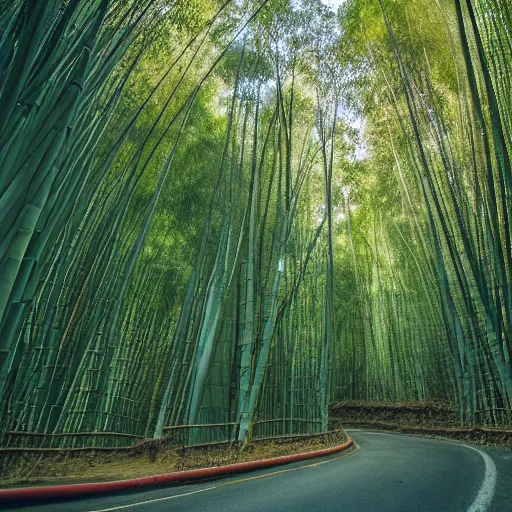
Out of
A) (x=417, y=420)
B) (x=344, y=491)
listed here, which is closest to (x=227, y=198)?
(x=344, y=491)

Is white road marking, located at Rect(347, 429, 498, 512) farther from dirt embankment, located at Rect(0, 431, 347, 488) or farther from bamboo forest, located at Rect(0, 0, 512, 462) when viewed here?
dirt embankment, located at Rect(0, 431, 347, 488)

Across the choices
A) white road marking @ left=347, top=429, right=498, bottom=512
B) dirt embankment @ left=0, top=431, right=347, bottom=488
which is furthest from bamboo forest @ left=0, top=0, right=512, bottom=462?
white road marking @ left=347, top=429, right=498, bottom=512

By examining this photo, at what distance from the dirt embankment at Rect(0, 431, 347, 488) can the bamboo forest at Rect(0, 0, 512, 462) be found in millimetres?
153

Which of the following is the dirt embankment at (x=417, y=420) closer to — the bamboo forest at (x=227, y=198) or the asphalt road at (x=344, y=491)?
the bamboo forest at (x=227, y=198)

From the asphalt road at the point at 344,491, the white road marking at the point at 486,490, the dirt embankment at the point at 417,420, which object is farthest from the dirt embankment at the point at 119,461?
the dirt embankment at the point at 417,420

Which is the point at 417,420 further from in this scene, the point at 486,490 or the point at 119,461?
the point at 119,461

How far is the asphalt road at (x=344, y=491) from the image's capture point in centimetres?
220

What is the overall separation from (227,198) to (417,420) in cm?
585

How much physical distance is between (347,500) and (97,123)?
2594mm

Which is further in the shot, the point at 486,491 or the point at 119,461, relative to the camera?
the point at 119,461

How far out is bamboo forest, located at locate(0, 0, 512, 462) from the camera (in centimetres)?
199

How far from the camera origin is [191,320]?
4.79m

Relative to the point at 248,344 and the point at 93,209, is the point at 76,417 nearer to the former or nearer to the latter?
the point at 248,344

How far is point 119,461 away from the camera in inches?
154
